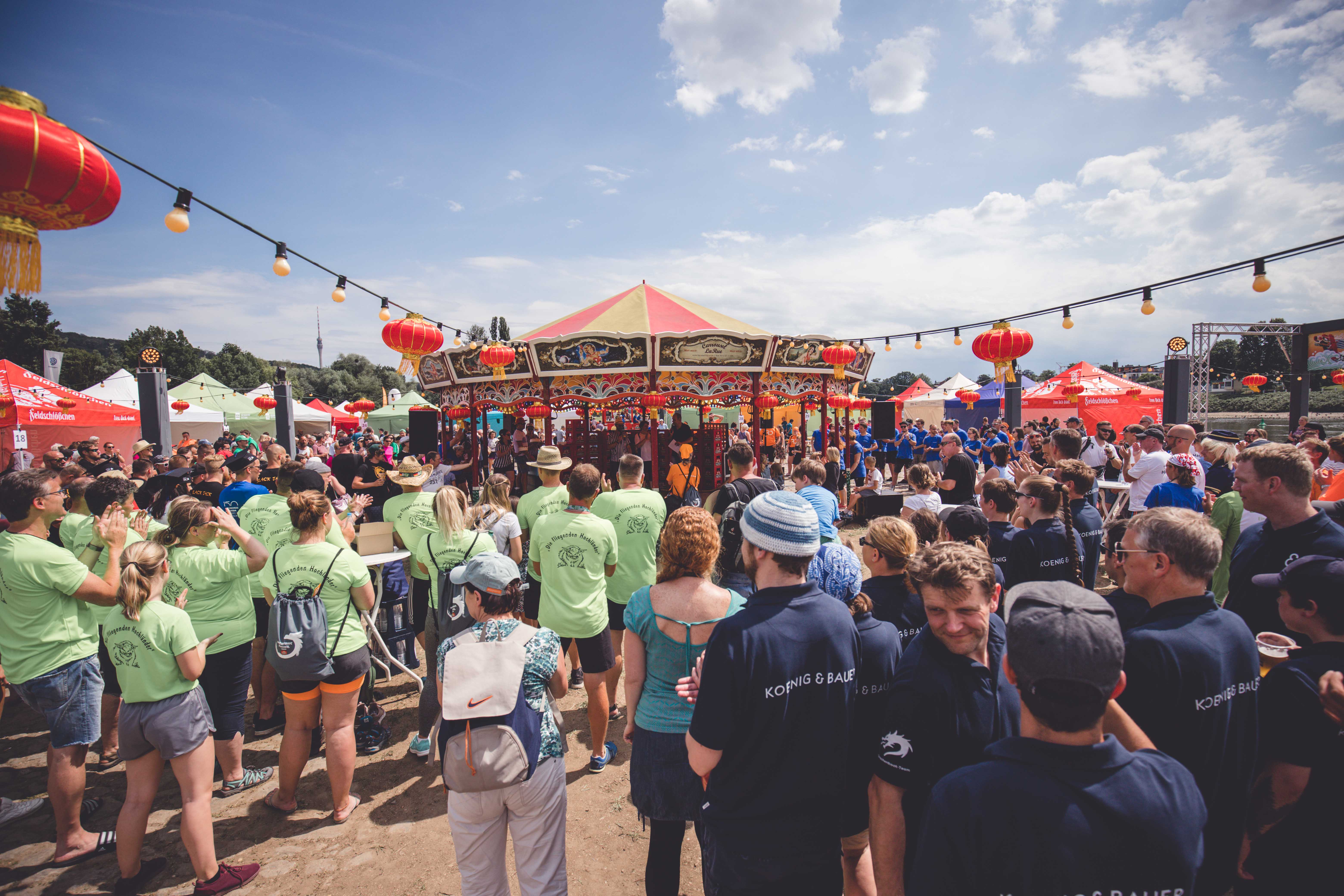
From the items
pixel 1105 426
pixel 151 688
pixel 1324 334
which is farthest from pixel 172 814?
pixel 1324 334

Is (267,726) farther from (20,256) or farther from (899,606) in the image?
(899,606)

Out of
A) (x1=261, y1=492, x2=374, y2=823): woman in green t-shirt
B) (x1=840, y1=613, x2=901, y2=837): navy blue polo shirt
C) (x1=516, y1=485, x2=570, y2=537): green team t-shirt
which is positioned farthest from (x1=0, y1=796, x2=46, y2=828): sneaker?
(x1=840, y1=613, x2=901, y2=837): navy blue polo shirt

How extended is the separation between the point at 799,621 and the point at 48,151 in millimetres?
3636

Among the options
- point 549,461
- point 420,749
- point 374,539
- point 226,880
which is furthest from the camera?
point 374,539

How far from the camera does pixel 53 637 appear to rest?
2932 millimetres

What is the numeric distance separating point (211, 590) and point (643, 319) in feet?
33.5

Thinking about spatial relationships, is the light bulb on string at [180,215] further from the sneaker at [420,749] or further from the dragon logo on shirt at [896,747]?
the dragon logo on shirt at [896,747]

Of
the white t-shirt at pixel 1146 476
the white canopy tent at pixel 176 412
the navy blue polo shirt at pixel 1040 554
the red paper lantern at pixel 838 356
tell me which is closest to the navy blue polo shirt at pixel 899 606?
the navy blue polo shirt at pixel 1040 554

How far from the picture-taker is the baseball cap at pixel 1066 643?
111 centimetres

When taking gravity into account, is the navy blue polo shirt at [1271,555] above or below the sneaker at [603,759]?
above

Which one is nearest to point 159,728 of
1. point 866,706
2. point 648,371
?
point 866,706

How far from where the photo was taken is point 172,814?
10.6 ft

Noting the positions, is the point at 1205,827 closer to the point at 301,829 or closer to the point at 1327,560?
the point at 1327,560

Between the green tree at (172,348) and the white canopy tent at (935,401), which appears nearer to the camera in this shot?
the white canopy tent at (935,401)
